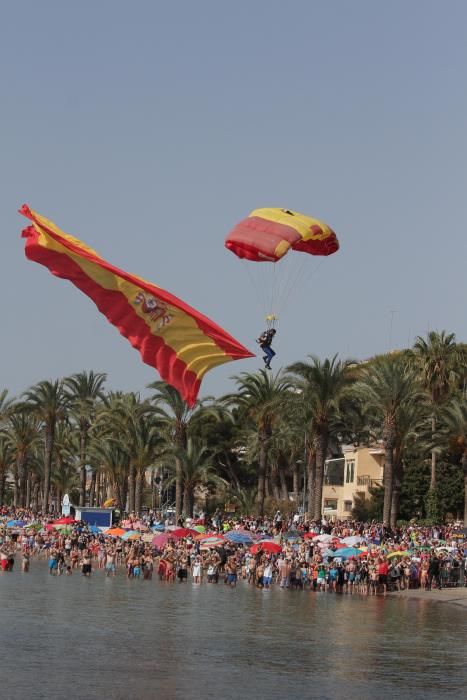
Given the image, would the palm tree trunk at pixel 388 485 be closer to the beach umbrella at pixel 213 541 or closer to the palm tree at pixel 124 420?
Result: the beach umbrella at pixel 213 541

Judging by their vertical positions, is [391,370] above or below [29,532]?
above

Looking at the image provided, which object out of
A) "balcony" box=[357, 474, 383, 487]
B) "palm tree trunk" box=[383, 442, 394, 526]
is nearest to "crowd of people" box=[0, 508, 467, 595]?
"palm tree trunk" box=[383, 442, 394, 526]

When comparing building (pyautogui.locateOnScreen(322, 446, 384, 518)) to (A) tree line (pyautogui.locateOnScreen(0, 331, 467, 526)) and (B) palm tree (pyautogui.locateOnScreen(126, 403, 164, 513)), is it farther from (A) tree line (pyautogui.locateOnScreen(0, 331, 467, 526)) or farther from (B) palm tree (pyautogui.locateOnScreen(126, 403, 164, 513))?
(B) palm tree (pyautogui.locateOnScreen(126, 403, 164, 513))

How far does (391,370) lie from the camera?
59188 mm

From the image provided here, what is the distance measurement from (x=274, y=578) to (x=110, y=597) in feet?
30.5

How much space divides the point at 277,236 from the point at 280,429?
1542 inches

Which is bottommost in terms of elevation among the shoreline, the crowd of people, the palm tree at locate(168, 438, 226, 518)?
the shoreline

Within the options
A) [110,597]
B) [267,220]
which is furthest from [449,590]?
[267,220]

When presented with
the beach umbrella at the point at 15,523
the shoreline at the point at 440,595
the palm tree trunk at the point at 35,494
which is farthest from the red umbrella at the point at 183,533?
the palm tree trunk at the point at 35,494

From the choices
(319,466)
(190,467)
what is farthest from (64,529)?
(319,466)

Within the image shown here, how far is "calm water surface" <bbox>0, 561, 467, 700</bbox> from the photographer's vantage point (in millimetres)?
22750

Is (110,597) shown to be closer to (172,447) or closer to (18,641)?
(18,641)

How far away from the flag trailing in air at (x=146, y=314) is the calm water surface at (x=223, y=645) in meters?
6.37

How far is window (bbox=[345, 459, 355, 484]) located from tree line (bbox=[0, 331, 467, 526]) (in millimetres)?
3344
